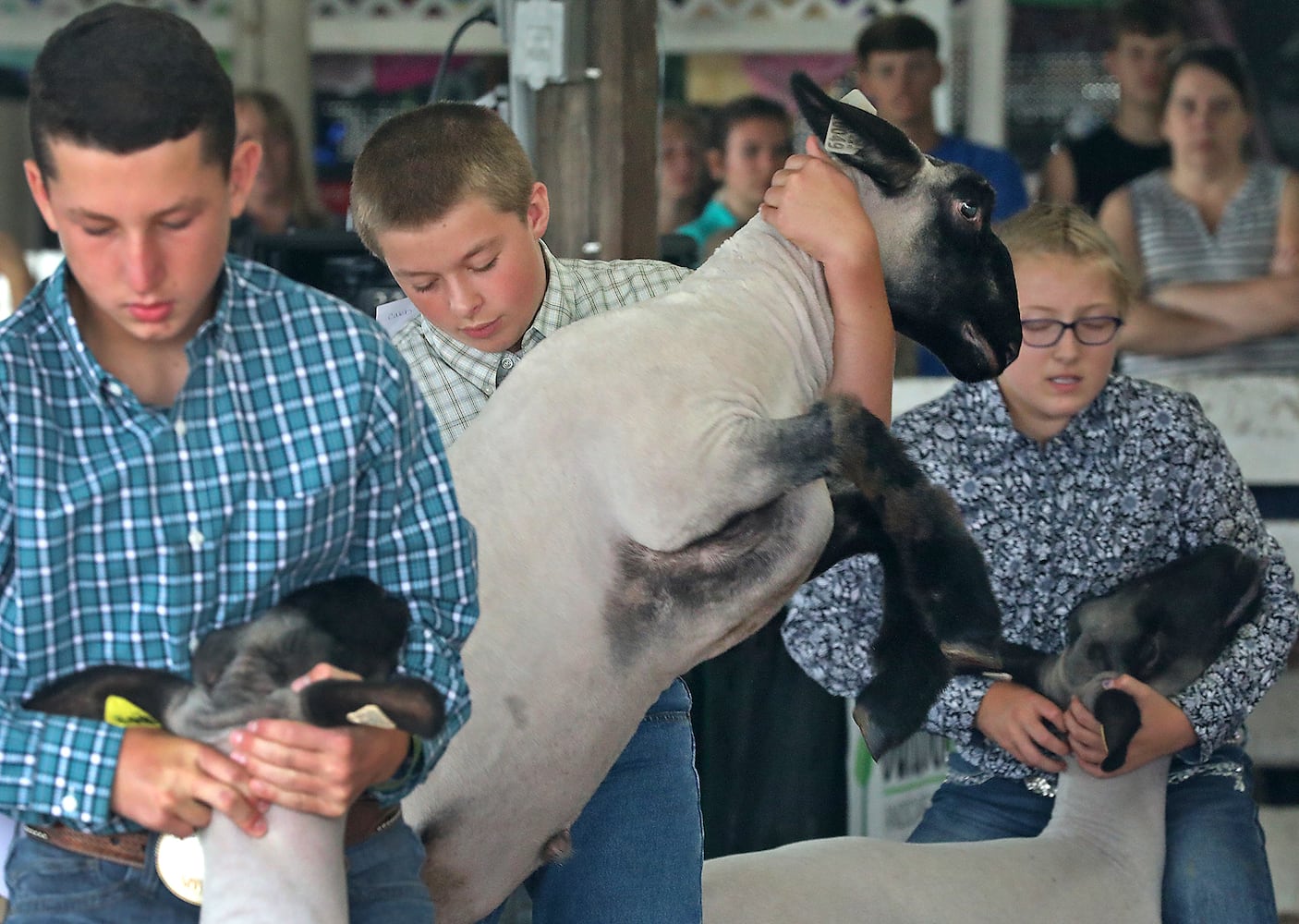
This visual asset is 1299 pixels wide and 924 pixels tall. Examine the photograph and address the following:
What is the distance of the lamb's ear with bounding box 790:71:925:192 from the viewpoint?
221 cm

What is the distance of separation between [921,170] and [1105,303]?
64cm

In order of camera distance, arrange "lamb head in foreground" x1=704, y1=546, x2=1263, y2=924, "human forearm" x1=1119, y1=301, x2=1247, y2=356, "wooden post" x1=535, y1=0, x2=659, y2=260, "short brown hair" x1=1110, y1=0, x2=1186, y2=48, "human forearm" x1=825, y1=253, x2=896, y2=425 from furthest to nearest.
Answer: "short brown hair" x1=1110, y1=0, x2=1186, y2=48, "human forearm" x1=1119, y1=301, x2=1247, y2=356, "wooden post" x1=535, y1=0, x2=659, y2=260, "lamb head in foreground" x1=704, y1=546, x2=1263, y2=924, "human forearm" x1=825, y1=253, x2=896, y2=425

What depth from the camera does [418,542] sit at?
1.69m

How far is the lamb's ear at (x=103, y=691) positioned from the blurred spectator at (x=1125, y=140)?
3717mm

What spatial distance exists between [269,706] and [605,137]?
2093 mm

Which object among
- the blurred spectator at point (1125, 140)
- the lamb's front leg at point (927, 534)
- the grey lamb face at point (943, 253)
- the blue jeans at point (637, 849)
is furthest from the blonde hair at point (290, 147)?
the lamb's front leg at point (927, 534)

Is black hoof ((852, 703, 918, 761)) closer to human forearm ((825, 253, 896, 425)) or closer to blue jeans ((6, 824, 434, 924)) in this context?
human forearm ((825, 253, 896, 425))

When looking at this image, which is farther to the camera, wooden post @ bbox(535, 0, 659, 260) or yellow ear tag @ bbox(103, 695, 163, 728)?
wooden post @ bbox(535, 0, 659, 260)

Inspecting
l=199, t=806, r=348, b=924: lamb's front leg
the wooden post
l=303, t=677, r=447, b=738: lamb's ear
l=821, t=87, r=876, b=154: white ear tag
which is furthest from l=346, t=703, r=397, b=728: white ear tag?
the wooden post

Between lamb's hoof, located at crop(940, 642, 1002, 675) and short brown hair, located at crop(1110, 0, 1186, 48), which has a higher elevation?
short brown hair, located at crop(1110, 0, 1186, 48)

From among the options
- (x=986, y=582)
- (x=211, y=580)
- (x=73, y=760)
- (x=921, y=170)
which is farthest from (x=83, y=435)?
(x=921, y=170)

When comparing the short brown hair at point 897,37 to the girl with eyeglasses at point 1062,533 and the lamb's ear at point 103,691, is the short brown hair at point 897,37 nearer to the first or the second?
the girl with eyeglasses at point 1062,533

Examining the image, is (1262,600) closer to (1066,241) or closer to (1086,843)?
(1086,843)

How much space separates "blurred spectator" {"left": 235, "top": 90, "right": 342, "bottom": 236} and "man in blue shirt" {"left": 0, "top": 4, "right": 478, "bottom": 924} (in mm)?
3213
